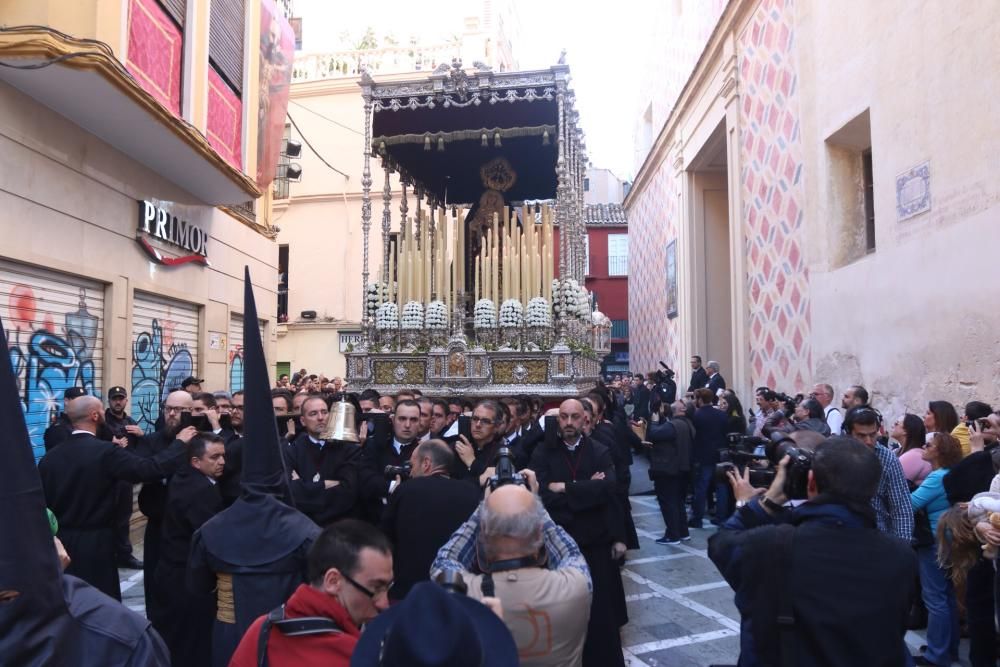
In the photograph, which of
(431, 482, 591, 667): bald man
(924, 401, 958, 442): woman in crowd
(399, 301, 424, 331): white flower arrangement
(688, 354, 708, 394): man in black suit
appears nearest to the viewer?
(431, 482, 591, 667): bald man

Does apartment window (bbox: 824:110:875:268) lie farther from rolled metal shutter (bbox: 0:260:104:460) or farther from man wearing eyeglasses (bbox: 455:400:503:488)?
rolled metal shutter (bbox: 0:260:104:460)

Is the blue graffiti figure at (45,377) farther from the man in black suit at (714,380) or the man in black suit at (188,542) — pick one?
the man in black suit at (714,380)

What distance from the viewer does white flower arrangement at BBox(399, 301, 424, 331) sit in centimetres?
908

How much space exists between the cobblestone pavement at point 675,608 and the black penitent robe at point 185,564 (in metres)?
2.14

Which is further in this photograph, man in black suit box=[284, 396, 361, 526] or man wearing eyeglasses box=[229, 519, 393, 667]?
man in black suit box=[284, 396, 361, 526]

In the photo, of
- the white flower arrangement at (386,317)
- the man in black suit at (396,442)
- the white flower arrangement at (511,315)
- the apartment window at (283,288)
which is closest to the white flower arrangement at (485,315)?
the white flower arrangement at (511,315)

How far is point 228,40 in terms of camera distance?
10.3m

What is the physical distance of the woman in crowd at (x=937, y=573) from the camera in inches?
168

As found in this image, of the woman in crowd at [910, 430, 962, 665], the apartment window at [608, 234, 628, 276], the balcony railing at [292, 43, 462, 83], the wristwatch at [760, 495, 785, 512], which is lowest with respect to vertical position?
the woman in crowd at [910, 430, 962, 665]

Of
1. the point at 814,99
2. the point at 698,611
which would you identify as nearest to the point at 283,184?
the point at 814,99

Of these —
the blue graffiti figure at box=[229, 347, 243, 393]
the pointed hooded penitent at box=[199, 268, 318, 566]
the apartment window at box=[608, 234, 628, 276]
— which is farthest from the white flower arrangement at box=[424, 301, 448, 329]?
the apartment window at box=[608, 234, 628, 276]

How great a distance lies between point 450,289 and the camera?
31.8ft

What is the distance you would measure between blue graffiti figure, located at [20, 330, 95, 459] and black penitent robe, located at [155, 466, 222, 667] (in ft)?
12.7

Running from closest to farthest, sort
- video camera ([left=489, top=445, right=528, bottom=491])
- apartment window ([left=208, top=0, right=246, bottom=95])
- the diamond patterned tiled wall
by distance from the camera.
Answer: video camera ([left=489, top=445, right=528, bottom=491]) → the diamond patterned tiled wall → apartment window ([left=208, top=0, right=246, bottom=95])
